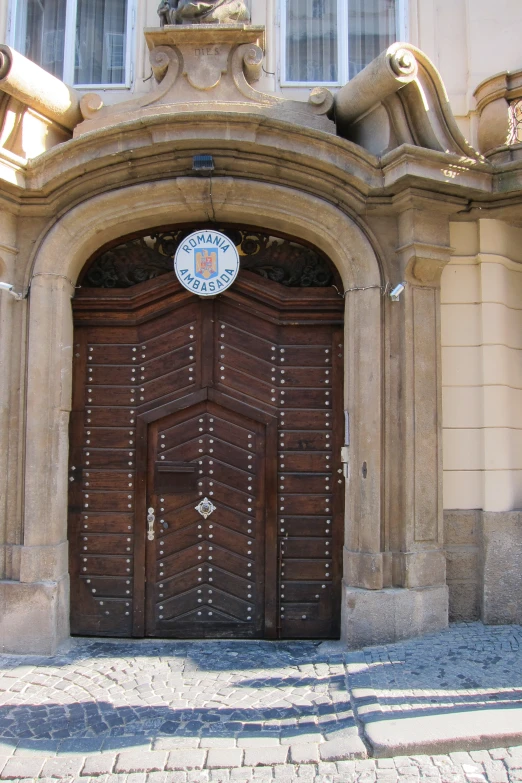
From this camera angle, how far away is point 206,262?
5652 millimetres

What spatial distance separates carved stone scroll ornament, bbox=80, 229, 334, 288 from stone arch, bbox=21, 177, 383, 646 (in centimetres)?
27

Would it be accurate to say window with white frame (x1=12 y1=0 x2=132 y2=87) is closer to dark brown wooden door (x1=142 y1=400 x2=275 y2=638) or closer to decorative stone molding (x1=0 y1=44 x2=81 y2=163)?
decorative stone molding (x1=0 y1=44 x2=81 y2=163)

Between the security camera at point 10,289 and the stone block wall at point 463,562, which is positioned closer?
the security camera at point 10,289

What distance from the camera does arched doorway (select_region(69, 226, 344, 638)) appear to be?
5652 mm

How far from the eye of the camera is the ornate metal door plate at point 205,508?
5684 mm

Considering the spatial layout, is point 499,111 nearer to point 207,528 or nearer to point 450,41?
point 450,41

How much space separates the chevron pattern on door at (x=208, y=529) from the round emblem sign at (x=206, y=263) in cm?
107

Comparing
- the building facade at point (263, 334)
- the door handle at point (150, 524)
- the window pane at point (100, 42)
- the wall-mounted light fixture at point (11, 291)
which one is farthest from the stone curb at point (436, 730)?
the window pane at point (100, 42)

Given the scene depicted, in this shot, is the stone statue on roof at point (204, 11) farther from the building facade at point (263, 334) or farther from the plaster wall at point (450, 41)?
the plaster wall at point (450, 41)

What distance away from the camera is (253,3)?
19.5ft

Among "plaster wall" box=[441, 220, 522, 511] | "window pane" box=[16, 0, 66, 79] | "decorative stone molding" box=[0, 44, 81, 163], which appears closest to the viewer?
"decorative stone molding" box=[0, 44, 81, 163]

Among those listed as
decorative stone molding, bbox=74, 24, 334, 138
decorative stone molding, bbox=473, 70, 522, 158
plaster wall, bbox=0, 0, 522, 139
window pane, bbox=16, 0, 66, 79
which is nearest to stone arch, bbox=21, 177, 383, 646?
decorative stone molding, bbox=74, 24, 334, 138

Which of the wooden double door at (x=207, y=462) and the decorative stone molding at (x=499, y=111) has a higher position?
the decorative stone molding at (x=499, y=111)

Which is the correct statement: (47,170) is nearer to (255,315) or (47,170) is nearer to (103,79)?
(103,79)
